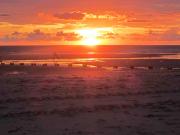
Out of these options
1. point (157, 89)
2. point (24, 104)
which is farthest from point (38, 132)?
point (157, 89)

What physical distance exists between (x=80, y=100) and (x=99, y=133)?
7.85m

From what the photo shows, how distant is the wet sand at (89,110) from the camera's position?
645 inches

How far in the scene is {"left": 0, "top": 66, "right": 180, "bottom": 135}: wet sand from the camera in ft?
53.8

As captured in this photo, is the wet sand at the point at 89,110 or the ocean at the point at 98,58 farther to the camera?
the ocean at the point at 98,58

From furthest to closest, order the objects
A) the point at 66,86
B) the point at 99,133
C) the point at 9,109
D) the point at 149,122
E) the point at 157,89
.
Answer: the point at 66,86
the point at 157,89
the point at 9,109
the point at 149,122
the point at 99,133

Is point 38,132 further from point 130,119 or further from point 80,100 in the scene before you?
point 80,100

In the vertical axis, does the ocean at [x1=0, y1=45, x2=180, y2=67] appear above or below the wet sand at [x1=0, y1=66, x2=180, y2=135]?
above

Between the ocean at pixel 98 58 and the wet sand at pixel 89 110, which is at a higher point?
the ocean at pixel 98 58

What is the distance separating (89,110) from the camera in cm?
2014

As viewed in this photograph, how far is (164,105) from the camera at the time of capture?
21781 millimetres

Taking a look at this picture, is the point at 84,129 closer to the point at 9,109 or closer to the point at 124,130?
the point at 124,130

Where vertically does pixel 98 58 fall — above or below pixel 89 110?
above

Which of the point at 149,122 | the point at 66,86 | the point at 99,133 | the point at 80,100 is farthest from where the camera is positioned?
the point at 66,86

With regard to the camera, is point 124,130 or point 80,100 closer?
point 124,130
